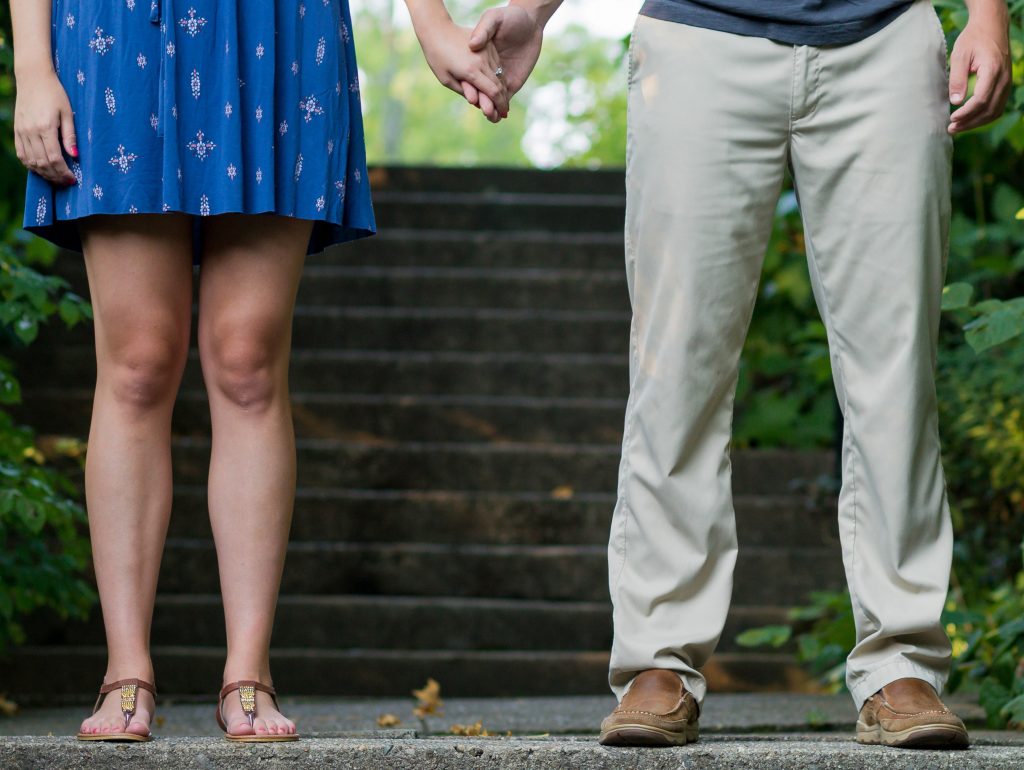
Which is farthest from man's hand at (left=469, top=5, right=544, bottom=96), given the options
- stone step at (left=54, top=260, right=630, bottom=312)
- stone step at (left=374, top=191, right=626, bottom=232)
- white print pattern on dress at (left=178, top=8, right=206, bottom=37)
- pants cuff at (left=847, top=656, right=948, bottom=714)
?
stone step at (left=374, top=191, right=626, bottom=232)

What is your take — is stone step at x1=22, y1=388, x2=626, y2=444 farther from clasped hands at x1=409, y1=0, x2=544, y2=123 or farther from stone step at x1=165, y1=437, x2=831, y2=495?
clasped hands at x1=409, y1=0, x2=544, y2=123

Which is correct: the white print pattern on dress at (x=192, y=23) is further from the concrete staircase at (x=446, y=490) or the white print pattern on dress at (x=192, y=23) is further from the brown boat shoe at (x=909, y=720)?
the concrete staircase at (x=446, y=490)

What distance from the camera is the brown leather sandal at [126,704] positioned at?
196cm

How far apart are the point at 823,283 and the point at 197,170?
964mm

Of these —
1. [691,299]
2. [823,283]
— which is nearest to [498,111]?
[691,299]

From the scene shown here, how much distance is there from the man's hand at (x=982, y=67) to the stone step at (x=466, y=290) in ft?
11.1

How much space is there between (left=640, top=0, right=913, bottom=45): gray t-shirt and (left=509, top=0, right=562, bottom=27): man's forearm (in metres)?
0.30

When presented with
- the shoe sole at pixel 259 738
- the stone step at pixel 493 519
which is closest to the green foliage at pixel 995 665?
the stone step at pixel 493 519

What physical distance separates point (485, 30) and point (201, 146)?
0.50 meters

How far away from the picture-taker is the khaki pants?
202 centimetres

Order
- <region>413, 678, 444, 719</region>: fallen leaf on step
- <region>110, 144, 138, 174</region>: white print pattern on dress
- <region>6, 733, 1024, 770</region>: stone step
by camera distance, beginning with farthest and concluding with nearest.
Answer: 1. <region>413, 678, 444, 719</region>: fallen leaf on step
2. <region>110, 144, 138, 174</region>: white print pattern on dress
3. <region>6, 733, 1024, 770</region>: stone step

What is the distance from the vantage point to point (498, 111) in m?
2.20

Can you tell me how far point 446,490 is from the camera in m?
4.56

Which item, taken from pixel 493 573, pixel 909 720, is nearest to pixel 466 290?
pixel 493 573
